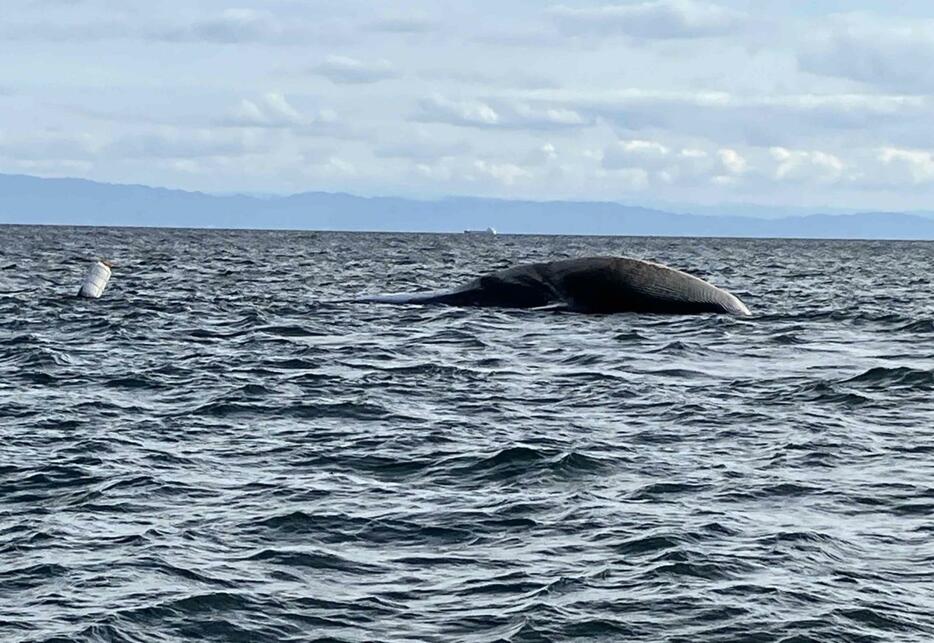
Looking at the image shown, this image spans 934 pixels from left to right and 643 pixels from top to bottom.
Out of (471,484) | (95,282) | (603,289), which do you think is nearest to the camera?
(471,484)

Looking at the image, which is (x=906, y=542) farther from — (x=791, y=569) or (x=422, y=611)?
(x=422, y=611)

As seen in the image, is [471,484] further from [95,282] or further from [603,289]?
[95,282]

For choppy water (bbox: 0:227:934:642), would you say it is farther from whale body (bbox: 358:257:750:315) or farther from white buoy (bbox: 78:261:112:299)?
white buoy (bbox: 78:261:112:299)

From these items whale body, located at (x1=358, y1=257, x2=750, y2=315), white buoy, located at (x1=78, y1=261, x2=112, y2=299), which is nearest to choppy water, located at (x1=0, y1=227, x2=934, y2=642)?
whale body, located at (x1=358, y1=257, x2=750, y2=315)

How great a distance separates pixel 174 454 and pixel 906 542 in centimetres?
688

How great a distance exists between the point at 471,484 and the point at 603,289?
13104 millimetres

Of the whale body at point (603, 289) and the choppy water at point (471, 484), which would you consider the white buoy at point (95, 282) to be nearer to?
the choppy water at point (471, 484)

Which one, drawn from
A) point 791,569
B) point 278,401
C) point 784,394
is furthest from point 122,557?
point 784,394

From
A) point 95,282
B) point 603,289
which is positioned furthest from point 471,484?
point 95,282

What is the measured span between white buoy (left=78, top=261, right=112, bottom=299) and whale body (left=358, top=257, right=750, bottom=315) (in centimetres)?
1081

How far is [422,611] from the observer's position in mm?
9906

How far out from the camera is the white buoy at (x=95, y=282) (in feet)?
116

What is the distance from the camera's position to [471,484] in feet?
44.7

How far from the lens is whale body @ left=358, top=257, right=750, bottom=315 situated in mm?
26344
